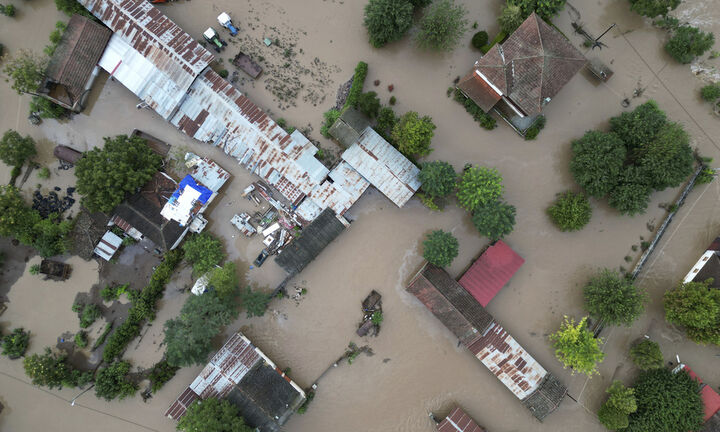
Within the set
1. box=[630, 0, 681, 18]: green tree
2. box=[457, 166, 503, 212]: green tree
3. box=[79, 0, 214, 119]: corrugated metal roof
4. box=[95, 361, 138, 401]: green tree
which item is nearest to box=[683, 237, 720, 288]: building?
box=[457, 166, 503, 212]: green tree

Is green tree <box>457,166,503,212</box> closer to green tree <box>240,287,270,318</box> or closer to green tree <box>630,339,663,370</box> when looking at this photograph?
green tree <box>630,339,663,370</box>

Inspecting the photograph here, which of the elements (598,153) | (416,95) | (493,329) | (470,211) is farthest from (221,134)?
(598,153)

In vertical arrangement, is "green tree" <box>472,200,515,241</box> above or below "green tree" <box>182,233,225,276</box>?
above

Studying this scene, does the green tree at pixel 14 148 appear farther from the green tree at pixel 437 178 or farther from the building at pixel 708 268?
the building at pixel 708 268

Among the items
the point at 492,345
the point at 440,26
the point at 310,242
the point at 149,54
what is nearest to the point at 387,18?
the point at 440,26

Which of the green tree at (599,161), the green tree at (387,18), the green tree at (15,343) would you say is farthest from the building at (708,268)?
the green tree at (15,343)

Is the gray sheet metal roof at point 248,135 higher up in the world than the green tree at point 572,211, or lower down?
lower down

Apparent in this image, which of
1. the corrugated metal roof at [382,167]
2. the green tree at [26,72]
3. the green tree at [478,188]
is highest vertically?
the green tree at [478,188]
